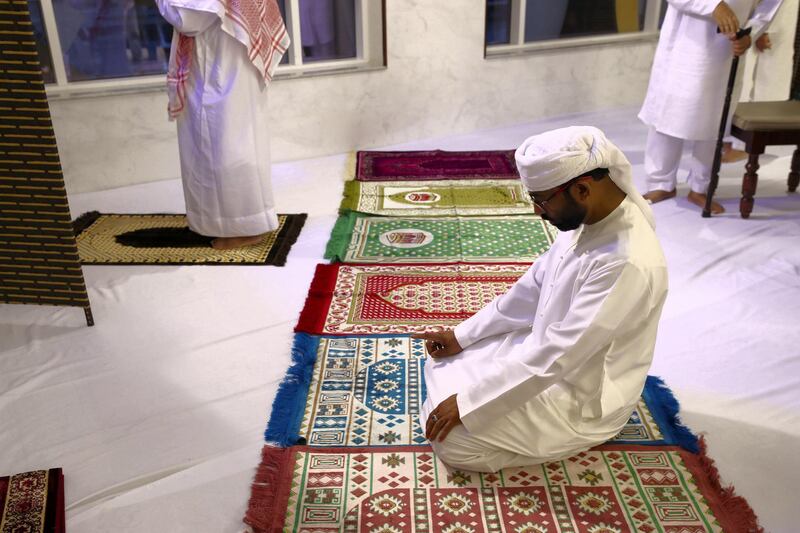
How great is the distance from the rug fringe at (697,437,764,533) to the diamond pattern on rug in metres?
0.16

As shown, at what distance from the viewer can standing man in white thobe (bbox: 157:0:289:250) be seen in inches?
126

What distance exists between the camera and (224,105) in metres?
3.31

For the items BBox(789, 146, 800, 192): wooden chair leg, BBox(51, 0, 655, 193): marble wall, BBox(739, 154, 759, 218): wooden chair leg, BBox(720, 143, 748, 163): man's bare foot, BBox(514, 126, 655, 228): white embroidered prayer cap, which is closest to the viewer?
BBox(514, 126, 655, 228): white embroidered prayer cap

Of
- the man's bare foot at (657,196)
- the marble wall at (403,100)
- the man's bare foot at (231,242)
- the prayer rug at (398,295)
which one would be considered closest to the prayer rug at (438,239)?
the prayer rug at (398,295)

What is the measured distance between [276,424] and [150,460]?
1.24 ft

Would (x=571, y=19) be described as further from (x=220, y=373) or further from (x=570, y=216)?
(x=570, y=216)

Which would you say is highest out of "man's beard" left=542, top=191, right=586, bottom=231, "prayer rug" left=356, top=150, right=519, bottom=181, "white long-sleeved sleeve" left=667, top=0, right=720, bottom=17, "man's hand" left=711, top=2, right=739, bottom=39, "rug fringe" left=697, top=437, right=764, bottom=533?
"white long-sleeved sleeve" left=667, top=0, right=720, bottom=17

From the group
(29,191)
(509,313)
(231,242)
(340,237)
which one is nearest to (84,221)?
(231,242)

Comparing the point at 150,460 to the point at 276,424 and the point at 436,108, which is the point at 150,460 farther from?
the point at 436,108

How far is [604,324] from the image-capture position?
5.88ft

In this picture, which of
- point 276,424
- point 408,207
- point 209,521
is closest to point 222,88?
point 408,207

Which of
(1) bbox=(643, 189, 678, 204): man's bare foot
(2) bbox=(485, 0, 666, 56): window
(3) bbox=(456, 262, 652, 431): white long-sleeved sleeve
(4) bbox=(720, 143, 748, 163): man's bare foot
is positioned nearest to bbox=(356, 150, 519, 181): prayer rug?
(1) bbox=(643, 189, 678, 204): man's bare foot

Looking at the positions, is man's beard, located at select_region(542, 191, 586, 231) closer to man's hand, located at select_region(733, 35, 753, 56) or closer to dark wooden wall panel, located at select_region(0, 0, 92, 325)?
dark wooden wall panel, located at select_region(0, 0, 92, 325)

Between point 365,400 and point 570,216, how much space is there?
38.3 inches
